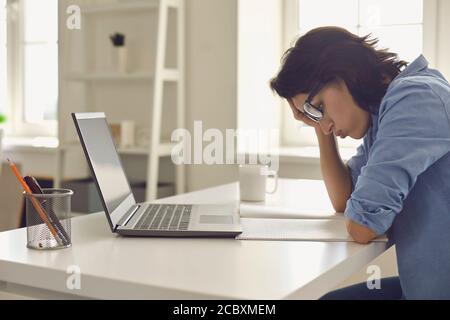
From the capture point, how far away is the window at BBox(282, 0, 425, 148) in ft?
9.26

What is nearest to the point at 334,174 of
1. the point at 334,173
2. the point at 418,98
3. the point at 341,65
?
the point at 334,173

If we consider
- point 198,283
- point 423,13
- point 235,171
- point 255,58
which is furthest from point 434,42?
point 198,283

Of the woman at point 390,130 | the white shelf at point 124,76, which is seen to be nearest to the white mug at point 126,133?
the white shelf at point 124,76

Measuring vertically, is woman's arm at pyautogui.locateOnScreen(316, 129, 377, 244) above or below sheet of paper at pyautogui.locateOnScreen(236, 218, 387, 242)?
above

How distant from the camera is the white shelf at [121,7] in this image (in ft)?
10.2

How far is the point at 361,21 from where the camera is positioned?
2951 mm

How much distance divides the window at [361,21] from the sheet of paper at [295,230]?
1523mm

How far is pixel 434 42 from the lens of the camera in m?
2.70

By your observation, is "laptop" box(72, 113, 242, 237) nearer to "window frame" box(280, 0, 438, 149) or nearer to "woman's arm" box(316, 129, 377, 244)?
"woman's arm" box(316, 129, 377, 244)

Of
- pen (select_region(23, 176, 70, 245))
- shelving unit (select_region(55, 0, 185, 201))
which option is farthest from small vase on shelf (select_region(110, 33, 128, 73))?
pen (select_region(23, 176, 70, 245))

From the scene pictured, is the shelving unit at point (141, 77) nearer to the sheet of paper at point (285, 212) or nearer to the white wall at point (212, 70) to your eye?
the white wall at point (212, 70)

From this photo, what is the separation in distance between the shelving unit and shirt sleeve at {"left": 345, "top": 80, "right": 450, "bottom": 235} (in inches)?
75.1

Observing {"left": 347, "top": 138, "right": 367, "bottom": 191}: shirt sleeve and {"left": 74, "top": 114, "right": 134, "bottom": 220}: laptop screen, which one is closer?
{"left": 74, "top": 114, "right": 134, "bottom": 220}: laptop screen

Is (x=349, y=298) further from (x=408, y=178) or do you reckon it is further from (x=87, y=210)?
(x=87, y=210)
